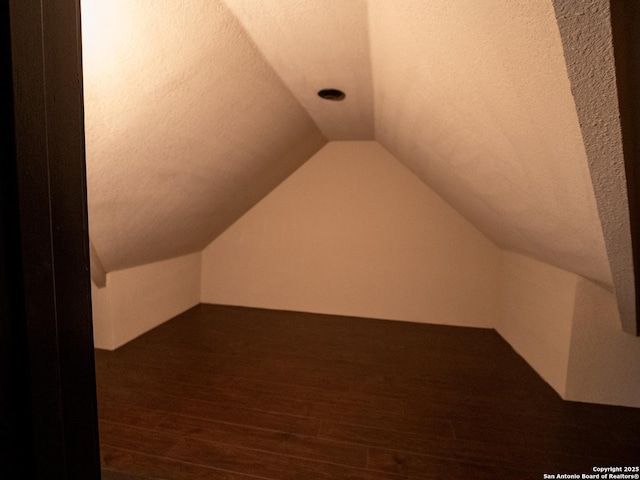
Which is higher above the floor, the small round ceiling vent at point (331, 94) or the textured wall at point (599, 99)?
the small round ceiling vent at point (331, 94)

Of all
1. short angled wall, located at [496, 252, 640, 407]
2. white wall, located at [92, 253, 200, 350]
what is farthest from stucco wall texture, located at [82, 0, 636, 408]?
white wall, located at [92, 253, 200, 350]

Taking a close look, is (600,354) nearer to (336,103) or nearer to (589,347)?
(589,347)

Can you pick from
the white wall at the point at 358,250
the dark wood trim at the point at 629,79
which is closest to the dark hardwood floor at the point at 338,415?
the white wall at the point at 358,250

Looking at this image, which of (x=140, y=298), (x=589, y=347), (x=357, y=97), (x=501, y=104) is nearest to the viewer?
(x=501, y=104)

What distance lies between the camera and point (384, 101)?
2.22m

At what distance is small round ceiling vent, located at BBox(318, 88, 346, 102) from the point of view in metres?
2.18

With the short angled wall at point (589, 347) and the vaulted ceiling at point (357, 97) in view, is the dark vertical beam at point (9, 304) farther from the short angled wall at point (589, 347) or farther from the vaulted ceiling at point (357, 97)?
the short angled wall at point (589, 347)

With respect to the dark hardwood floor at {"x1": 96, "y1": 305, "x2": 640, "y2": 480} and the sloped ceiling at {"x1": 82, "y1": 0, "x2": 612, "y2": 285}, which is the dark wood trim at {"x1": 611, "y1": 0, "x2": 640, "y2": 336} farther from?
the dark hardwood floor at {"x1": 96, "y1": 305, "x2": 640, "y2": 480}

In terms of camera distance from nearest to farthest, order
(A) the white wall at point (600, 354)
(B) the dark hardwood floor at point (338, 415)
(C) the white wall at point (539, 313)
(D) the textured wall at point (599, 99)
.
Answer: (D) the textured wall at point (599, 99), (B) the dark hardwood floor at point (338, 415), (A) the white wall at point (600, 354), (C) the white wall at point (539, 313)

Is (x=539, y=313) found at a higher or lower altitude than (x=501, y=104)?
lower

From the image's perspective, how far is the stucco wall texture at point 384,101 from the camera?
91 cm

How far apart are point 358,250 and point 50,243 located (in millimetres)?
3579

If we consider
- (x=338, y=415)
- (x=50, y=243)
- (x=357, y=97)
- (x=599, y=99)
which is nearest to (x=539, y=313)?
(x=338, y=415)

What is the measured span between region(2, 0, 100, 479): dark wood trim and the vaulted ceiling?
2.75 ft
